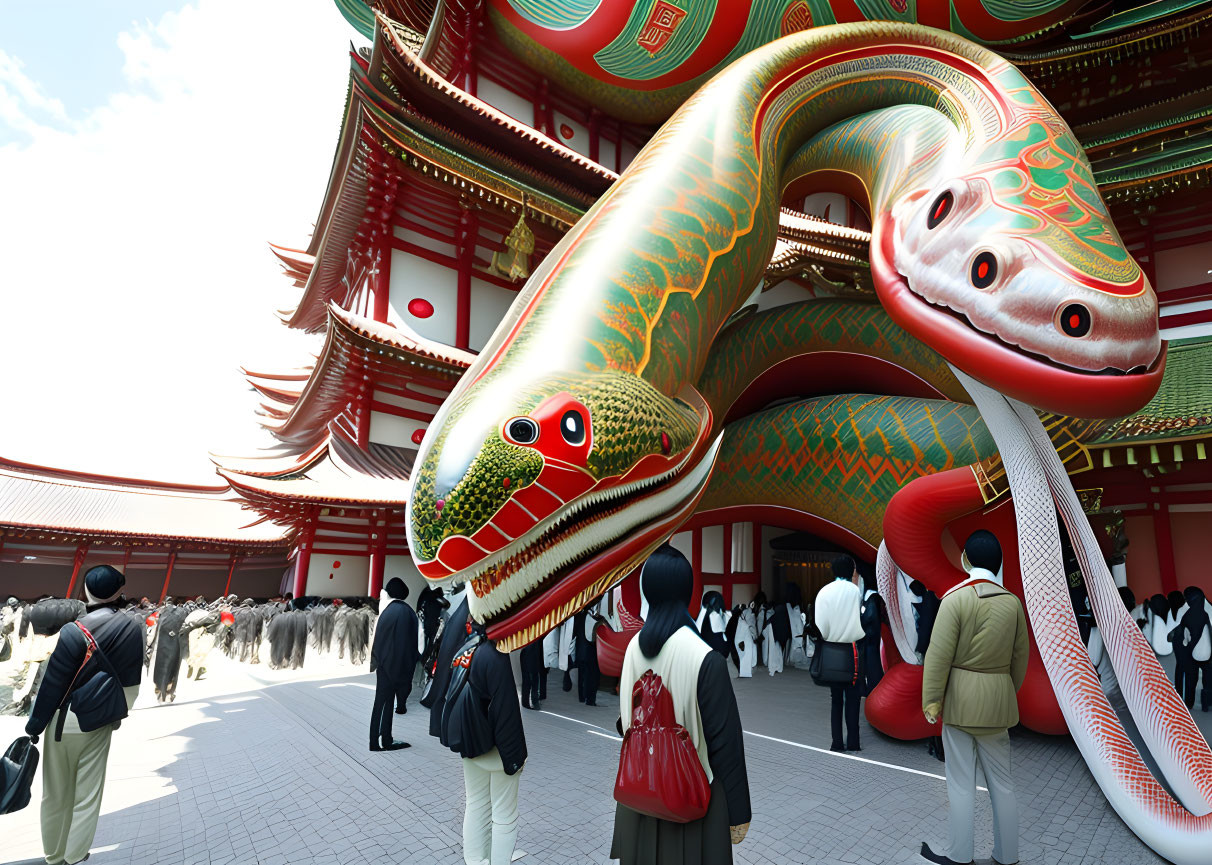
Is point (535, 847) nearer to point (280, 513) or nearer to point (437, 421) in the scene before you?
point (437, 421)

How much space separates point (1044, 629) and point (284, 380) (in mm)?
18929

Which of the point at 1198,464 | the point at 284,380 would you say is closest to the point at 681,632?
the point at 1198,464

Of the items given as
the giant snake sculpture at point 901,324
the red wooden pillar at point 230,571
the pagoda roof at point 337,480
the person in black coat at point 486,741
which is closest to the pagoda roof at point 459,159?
the giant snake sculpture at point 901,324

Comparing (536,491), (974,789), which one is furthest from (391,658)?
(974,789)

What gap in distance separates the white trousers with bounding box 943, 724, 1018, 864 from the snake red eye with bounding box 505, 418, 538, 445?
2532mm

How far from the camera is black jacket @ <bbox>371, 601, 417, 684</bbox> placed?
5.09 meters

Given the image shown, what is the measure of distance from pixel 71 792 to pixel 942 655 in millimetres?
4476

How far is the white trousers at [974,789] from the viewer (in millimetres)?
3086

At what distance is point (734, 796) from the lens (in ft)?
6.78

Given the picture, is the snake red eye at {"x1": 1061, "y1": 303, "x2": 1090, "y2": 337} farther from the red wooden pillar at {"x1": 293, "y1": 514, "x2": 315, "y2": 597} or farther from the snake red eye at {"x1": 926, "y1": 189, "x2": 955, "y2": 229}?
the red wooden pillar at {"x1": 293, "y1": 514, "x2": 315, "y2": 597}

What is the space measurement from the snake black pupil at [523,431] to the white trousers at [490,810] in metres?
1.43

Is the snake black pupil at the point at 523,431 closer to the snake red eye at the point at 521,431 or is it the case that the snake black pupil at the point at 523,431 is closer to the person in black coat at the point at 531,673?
the snake red eye at the point at 521,431

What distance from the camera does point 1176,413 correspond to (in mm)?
6840

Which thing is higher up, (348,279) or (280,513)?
(348,279)
